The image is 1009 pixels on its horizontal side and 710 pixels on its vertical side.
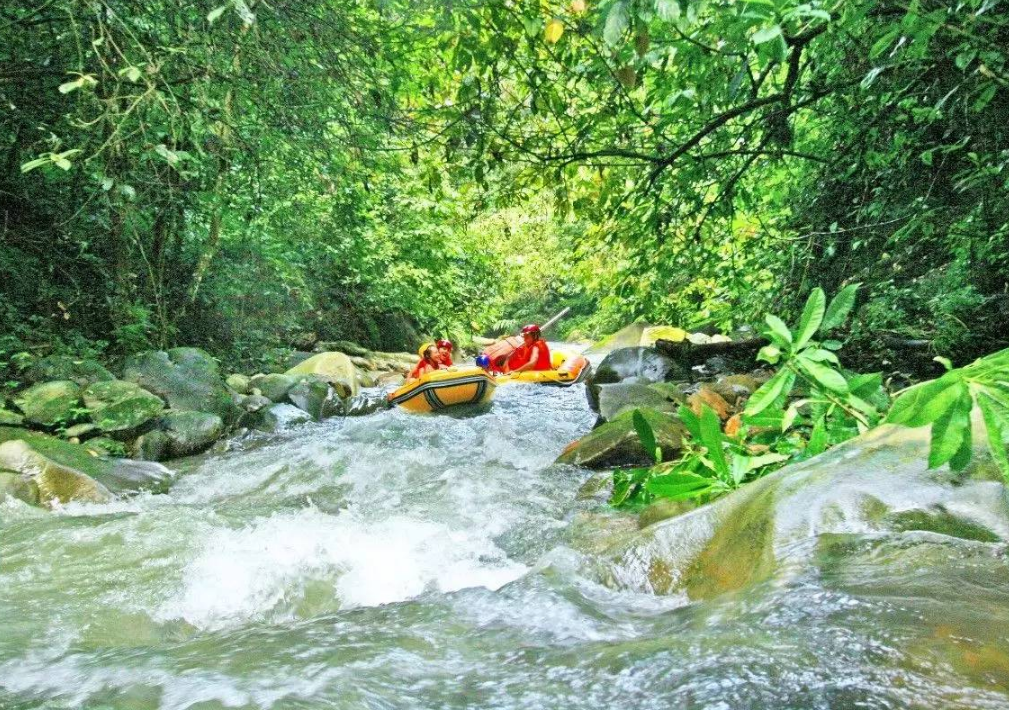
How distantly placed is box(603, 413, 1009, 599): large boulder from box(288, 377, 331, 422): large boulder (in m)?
7.42

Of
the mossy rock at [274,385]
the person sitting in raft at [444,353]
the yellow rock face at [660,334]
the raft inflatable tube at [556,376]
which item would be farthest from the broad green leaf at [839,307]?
the yellow rock face at [660,334]

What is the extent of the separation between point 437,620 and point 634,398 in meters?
4.87

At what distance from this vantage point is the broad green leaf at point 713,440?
10.3 feet

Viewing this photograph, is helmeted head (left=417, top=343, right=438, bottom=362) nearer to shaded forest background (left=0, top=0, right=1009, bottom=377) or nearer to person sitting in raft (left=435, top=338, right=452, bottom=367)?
person sitting in raft (left=435, top=338, right=452, bottom=367)

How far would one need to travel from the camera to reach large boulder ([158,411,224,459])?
6891mm

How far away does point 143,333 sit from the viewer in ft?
27.1

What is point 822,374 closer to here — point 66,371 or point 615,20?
point 615,20

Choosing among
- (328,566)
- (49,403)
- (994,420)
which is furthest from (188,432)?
(994,420)

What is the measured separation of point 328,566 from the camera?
130 inches

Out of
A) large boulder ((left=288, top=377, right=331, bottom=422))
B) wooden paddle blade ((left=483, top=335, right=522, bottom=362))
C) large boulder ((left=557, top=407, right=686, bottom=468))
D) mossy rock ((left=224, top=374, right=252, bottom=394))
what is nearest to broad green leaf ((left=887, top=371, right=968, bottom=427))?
large boulder ((left=557, top=407, right=686, bottom=468))

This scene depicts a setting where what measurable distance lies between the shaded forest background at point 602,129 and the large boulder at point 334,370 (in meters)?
4.05

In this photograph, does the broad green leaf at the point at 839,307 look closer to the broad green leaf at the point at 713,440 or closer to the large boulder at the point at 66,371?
the broad green leaf at the point at 713,440

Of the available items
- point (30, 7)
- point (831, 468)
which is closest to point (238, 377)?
point (30, 7)

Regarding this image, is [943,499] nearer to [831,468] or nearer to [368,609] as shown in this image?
[831,468]
